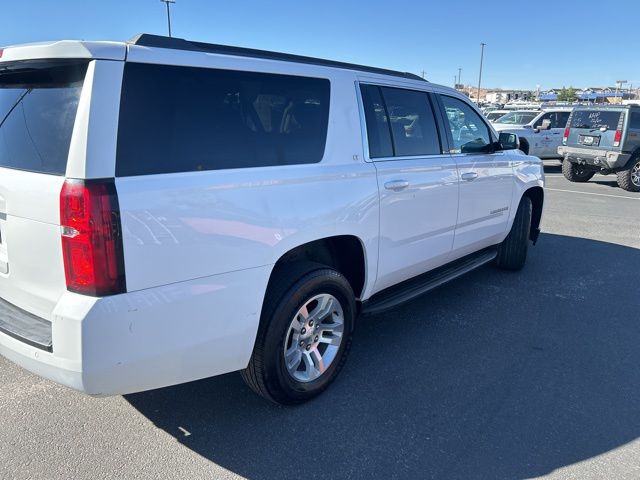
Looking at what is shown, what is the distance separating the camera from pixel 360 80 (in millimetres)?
3305

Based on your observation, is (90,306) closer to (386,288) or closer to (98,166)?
(98,166)

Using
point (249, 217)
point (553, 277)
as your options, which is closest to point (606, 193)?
point (553, 277)

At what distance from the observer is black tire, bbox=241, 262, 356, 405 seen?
2.67 m

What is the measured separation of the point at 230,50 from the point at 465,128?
256 cm

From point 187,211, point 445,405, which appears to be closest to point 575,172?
point 445,405

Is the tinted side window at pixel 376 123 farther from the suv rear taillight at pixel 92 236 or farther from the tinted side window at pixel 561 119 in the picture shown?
the tinted side window at pixel 561 119

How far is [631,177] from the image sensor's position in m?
12.0

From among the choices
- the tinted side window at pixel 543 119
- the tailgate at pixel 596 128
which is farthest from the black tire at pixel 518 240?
the tinted side window at pixel 543 119

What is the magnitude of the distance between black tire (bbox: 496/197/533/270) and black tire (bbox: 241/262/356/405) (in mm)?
3015

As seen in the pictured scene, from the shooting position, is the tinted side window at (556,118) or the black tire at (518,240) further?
the tinted side window at (556,118)

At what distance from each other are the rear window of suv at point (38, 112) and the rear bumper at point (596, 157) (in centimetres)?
1250

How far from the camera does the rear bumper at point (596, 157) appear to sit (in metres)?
11.7

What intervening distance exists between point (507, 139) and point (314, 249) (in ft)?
8.62

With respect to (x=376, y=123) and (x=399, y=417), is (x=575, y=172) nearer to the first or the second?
(x=376, y=123)
